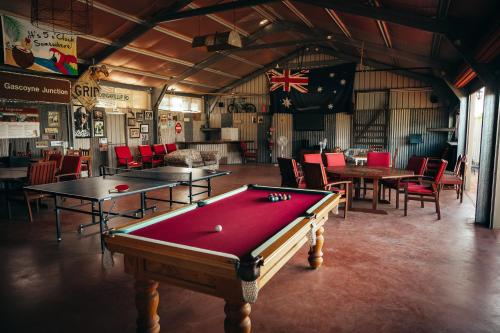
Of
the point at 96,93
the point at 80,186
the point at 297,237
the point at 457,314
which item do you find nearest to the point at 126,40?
the point at 96,93

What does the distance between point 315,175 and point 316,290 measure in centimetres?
265

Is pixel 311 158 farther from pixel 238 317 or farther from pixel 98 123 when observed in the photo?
pixel 98 123

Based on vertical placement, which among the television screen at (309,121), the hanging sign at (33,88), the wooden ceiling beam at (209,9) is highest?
the wooden ceiling beam at (209,9)

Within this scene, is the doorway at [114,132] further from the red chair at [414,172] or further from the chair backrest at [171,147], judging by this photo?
the red chair at [414,172]

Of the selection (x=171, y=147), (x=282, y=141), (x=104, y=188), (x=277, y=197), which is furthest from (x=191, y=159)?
(x=277, y=197)

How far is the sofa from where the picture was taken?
1006 centimetres

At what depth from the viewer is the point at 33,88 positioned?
299 inches

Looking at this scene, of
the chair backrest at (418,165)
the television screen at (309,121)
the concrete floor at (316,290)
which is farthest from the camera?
the television screen at (309,121)

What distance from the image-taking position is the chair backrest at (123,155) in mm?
10039

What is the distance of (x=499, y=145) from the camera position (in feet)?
15.7

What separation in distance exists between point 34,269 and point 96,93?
257 inches

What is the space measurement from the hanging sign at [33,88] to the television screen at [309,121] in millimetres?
8227

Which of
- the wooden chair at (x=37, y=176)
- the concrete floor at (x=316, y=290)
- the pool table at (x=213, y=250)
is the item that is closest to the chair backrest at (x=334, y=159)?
the concrete floor at (x=316, y=290)

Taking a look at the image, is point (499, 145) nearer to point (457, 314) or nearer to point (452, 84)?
point (457, 314)
